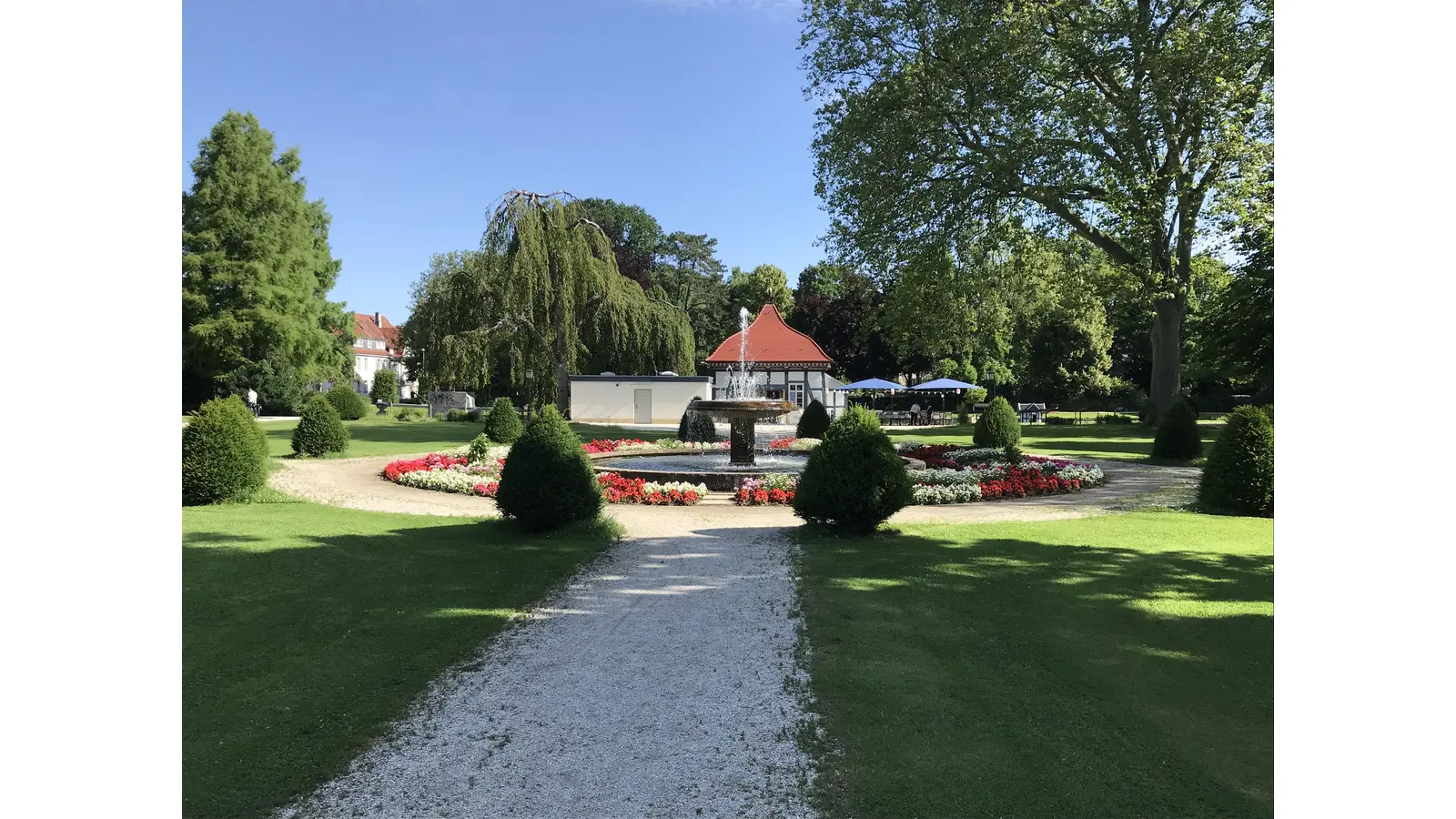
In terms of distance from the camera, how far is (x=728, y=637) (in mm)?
5336

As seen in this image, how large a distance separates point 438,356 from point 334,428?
24.0 ft

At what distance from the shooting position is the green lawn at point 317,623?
11.8 feet

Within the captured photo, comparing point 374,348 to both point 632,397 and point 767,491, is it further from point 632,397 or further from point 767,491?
point 767,491

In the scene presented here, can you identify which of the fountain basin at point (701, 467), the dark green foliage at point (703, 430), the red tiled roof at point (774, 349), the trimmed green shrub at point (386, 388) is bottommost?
the fountain basin at point (701, 467)

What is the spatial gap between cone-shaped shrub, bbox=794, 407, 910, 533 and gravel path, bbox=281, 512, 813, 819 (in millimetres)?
2395

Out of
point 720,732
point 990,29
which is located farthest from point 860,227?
point 720,732

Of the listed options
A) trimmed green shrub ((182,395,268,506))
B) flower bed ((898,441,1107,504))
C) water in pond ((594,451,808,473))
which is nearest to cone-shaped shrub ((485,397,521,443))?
water in pond ((594,451,808,473))

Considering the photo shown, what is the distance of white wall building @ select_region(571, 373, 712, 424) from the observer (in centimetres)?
3553

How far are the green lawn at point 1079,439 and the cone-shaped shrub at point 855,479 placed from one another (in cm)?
1307

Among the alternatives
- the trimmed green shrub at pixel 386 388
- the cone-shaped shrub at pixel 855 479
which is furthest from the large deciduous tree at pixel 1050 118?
the trimmed green shrub at pixel 386 388

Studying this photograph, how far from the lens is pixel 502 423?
65.5 feet

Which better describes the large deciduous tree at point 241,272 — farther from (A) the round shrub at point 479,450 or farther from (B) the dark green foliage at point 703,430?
(A) the round shrub at point 479,450

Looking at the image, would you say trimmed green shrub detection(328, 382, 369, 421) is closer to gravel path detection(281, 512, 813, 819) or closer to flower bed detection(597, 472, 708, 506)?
flower bed detection(597, 472, 708, 506)

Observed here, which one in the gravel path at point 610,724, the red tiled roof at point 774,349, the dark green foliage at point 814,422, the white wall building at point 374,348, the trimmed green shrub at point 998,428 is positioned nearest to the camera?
the gravel path at point 610,724
